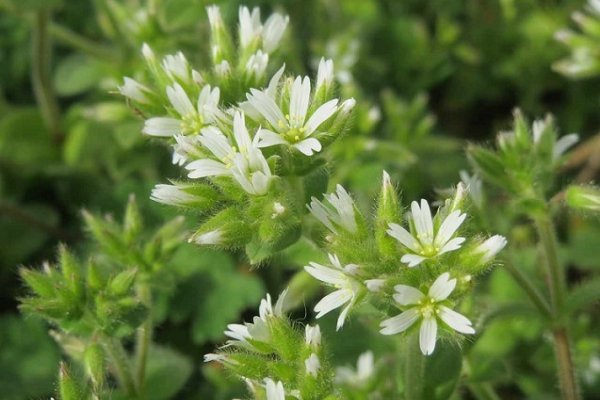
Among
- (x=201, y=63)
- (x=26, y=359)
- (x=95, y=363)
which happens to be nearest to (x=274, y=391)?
(x=95, y=363)

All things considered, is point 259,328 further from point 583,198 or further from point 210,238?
point 583,198

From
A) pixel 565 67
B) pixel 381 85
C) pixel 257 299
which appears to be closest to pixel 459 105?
pixel 381 85

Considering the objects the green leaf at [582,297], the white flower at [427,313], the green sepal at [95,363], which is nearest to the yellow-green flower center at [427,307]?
the white flower at [427,313]

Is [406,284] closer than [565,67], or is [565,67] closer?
[406,284]

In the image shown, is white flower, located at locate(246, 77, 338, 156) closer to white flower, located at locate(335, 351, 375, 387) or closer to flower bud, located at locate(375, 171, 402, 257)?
flower bud, located at locate(375, 171, 402, 257)

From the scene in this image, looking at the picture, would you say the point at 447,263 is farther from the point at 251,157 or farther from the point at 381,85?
the point at 381,85

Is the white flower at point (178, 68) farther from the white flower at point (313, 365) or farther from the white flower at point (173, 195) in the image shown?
the white flower at point (313, 365)
